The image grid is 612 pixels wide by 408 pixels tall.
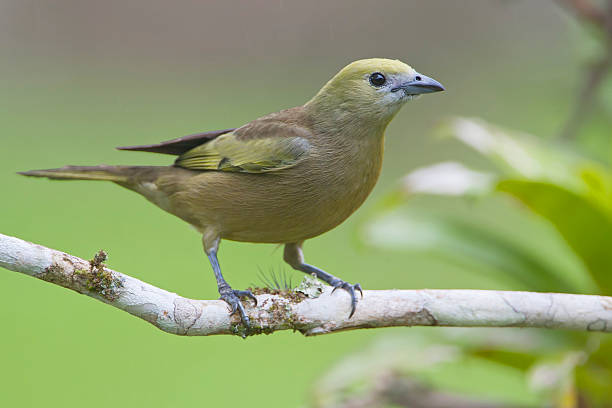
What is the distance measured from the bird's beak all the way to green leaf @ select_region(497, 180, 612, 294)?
1248 millimetres

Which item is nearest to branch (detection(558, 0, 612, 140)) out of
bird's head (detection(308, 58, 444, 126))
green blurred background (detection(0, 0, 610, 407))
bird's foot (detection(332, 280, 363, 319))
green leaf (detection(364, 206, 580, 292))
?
green blurred background (detection(0, 0, 610, 407))

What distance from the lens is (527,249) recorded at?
4.74 meters

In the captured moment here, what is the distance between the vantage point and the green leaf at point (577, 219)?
4039mm

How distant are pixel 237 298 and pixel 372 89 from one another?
973mm

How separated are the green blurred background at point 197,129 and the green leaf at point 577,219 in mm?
578

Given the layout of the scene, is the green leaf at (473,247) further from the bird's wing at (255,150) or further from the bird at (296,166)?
the bird's wing at (255,150)

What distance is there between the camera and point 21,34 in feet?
38.2

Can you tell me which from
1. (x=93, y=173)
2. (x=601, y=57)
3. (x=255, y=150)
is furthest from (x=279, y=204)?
(x=601, y=57)

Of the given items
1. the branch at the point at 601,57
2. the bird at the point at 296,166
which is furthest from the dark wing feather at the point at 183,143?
the branch at the point at 601,57

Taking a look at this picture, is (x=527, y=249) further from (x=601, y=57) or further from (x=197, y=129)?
(x=197, y=129)

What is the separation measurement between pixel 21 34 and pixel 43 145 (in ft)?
8.38

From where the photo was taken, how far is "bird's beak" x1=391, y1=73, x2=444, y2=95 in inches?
113

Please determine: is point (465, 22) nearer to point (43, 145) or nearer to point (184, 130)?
point (184, 130)

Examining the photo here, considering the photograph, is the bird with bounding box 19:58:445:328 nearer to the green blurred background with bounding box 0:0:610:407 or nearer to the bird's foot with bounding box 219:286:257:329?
the bird's foot with bounding box 219:286:257:329
